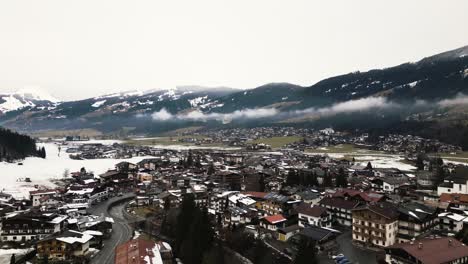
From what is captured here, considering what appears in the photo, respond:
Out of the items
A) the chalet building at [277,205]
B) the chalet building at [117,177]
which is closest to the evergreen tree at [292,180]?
the chalet building at [277,205]

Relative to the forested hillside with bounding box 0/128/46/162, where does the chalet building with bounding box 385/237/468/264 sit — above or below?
below

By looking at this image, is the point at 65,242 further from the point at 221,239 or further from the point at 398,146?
the point at 398,146

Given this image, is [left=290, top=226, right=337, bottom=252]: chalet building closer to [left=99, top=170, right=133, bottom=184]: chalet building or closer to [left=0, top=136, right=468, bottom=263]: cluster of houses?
[left=0, top=136, right=468, bottom=263]: cluster of houses

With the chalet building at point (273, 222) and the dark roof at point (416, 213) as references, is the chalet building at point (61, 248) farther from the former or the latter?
the dark roof at point (416, 213)

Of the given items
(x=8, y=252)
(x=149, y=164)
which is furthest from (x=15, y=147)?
(x=8, y=252)

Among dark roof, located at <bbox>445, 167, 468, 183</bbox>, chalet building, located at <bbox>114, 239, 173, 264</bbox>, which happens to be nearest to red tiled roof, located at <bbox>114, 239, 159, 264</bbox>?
chalet building, located at <bbox>114, 239, 173, 264</bbox>

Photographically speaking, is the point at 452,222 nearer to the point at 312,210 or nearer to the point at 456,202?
the point at 456,202
